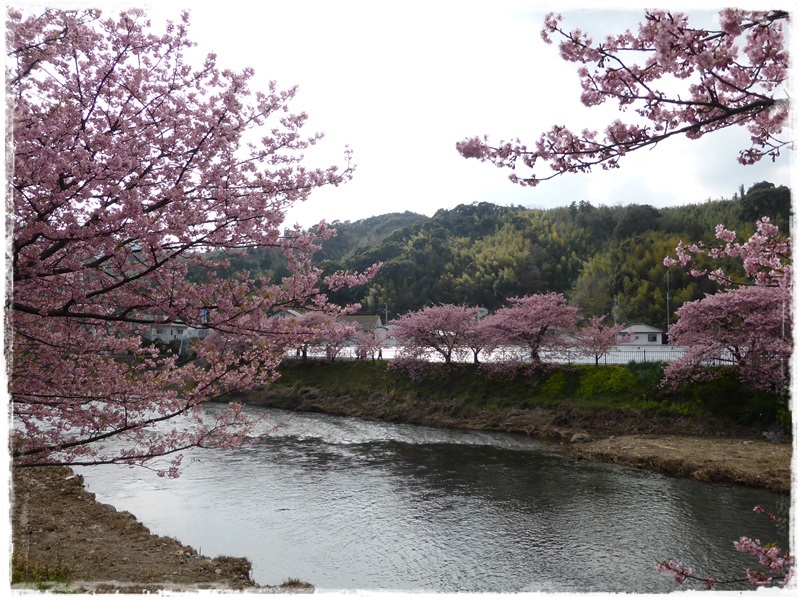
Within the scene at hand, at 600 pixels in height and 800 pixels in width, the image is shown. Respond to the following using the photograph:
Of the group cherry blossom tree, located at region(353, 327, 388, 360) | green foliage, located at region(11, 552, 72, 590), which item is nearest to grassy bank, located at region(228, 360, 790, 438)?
cherry blossom tree, located at region(353, 327, 388, 360)

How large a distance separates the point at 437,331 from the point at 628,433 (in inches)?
365

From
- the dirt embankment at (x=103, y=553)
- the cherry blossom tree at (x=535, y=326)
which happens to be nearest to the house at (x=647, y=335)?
the cherry blossom tree at (x=535, y=326)

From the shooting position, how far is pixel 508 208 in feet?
238

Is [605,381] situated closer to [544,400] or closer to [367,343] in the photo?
[544,400]

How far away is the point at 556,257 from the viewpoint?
5275cm

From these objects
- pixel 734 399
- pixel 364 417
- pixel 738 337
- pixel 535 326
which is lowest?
pixel 364 417

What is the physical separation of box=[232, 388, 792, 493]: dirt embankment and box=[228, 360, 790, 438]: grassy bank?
0.05 meters

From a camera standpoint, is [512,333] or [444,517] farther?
[512,333]

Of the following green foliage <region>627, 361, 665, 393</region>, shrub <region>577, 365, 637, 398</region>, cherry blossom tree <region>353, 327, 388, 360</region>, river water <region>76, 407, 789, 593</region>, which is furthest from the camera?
cherry blossom tree <region>353, 327, 388, 360</region>

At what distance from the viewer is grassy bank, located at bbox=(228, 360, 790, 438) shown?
15.6 m

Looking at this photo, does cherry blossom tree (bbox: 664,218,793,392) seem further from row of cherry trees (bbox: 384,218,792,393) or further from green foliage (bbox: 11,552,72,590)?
green foliage (bbox: 11,552,72,590)

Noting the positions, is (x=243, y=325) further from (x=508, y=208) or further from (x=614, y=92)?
(x=508, y=208)

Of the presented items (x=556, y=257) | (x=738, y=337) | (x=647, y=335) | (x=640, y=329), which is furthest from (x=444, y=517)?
(x=556, y=257)

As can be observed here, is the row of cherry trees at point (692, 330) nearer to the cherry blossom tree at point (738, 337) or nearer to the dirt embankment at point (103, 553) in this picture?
the cherry blossom tree at point (738, 337)
